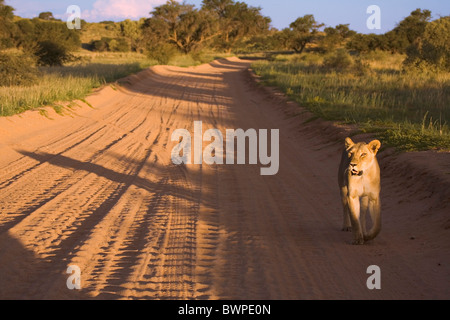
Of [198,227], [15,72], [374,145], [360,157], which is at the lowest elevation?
[198,227]

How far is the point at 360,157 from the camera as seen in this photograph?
4922 millimetres

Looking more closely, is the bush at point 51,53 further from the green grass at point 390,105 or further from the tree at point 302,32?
the tree at point 302,32

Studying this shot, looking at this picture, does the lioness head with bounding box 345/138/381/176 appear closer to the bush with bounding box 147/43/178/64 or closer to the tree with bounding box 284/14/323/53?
the bush with bounding box 147/43/178/64

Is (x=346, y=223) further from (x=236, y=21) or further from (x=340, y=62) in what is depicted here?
(x=236, y=21)

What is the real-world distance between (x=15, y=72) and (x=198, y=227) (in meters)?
18.9

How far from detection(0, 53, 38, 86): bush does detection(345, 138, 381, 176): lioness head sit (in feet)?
62.2

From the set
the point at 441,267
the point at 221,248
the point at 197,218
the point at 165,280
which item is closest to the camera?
the point at 165,280

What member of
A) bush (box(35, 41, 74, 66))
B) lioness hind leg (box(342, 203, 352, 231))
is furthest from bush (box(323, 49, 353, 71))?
lioness hind leg (box(342, 203, 352, 231))

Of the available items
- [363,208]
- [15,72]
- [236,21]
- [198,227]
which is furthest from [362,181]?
[236,21]

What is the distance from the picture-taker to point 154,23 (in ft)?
210

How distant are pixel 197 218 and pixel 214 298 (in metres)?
2.34

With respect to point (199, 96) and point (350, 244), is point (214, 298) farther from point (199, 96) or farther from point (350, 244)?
point (199, 96)

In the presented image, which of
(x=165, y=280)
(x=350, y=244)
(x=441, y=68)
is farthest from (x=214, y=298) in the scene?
(x=441, y=68)
